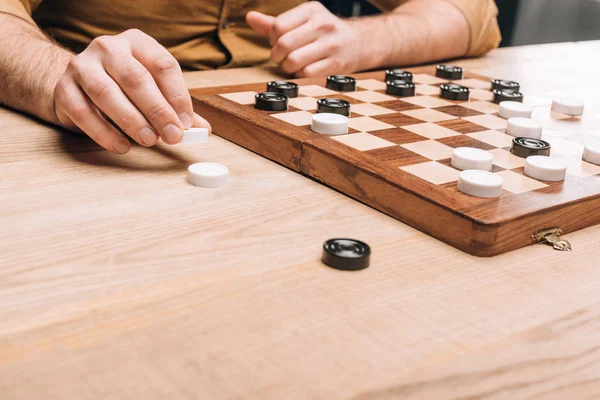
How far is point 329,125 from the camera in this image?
49.9 inches

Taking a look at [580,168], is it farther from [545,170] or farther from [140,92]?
[140,92]

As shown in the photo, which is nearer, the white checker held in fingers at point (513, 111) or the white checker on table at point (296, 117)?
the white checker on table at point (296, 117)

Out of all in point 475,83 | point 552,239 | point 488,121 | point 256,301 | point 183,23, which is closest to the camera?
point 256,301

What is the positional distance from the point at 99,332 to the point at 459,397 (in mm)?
374

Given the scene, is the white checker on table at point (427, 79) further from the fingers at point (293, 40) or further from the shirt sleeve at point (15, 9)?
the shirt sleeve at point (15, 9)

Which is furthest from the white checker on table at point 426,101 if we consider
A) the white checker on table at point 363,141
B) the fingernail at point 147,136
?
the fingernail at point 147,136

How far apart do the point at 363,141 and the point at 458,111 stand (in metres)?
0.38

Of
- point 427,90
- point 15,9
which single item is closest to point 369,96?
point 427,90

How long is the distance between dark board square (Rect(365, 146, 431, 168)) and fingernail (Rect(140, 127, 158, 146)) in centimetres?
38

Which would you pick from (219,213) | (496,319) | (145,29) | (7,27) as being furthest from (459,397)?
(145,29)

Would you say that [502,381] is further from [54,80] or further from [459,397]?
[54,80]

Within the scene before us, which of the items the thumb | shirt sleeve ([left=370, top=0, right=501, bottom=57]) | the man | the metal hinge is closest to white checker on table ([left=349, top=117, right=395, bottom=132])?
the man

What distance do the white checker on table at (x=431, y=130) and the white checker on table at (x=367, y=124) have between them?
0.14 ft

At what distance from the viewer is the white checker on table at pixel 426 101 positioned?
5.16ft
